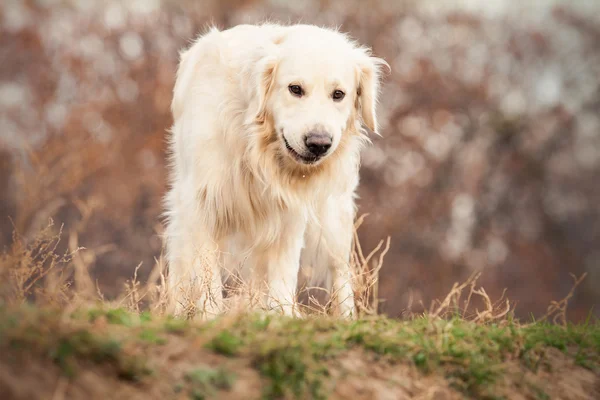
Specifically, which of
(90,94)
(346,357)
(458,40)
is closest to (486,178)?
(458,40)

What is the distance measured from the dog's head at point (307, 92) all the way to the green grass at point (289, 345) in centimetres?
139

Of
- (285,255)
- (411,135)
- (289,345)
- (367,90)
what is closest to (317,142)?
(367,90)

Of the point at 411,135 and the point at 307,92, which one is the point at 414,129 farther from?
the point at 307,92

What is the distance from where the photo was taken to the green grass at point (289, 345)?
9.14ft

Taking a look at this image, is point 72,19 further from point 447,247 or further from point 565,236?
point 565,236

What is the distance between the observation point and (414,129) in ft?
56.9

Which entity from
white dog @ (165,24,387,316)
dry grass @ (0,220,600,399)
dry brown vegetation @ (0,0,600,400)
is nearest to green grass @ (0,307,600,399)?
dry grass @ (0,220,600,399)

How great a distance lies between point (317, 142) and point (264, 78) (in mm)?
606

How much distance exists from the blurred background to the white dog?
32.0 ft

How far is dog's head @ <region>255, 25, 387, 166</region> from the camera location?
5.11 m

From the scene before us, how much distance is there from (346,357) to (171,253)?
249cm

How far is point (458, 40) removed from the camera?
17734 mm

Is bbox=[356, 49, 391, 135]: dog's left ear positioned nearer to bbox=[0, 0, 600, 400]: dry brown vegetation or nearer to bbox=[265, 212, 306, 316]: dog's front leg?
bbox=[265, 212, 306, 316]: dog's front leg

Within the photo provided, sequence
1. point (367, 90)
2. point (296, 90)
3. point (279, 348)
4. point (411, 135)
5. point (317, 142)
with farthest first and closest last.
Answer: point (411, 135)
point (367, 90)
point (296, 90)
point (317, 142)
point (279, 348)
